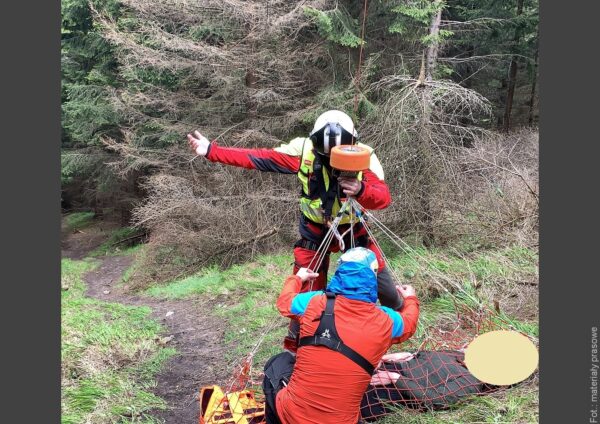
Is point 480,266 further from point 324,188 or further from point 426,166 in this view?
point 324,188

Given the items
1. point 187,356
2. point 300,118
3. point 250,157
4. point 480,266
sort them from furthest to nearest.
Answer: point 300,118 < point 480,266 < point 187,356 < point 250,157

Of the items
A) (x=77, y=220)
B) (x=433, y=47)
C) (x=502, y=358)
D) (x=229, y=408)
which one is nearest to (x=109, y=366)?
(x=229, y=408)

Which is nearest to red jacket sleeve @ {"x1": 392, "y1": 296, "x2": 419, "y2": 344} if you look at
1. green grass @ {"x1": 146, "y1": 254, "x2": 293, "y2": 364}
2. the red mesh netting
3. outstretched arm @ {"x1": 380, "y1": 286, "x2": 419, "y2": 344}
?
outstretched arm @ {"x1": 380, "y1": 286, "x2": 419, "y2": 344}

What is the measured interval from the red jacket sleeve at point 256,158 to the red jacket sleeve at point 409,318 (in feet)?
4.94

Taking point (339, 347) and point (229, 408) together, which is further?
point (229, 408)

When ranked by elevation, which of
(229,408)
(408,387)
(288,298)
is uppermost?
(288,298)

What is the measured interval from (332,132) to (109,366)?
3463 mm

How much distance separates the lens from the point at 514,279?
5668 millimetres

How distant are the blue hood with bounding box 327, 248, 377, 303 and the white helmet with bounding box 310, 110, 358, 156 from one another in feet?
3.51

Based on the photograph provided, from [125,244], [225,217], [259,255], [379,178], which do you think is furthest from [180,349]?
[125,244]

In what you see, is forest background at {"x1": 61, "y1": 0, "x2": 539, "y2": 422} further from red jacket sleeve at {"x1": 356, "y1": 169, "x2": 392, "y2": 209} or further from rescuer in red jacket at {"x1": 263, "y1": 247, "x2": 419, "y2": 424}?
rescuer in red jacket at {"x1": 263, "y1": 247, "x2": 419, "y2": 424}

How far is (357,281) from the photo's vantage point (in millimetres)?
2908

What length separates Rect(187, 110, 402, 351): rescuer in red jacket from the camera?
→ 3.61 metres

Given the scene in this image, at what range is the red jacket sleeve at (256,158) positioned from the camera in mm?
4023
